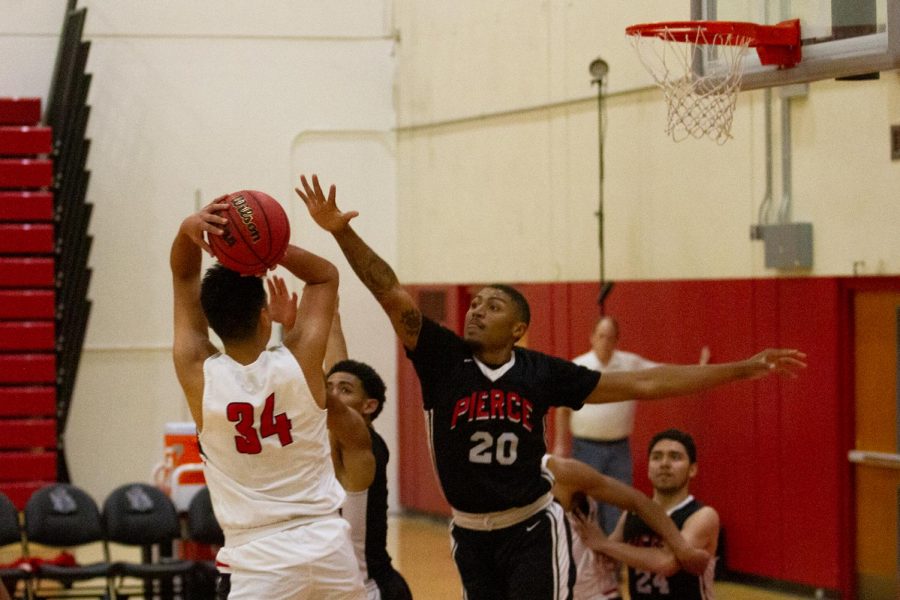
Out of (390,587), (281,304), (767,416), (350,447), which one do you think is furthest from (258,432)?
(767,416)

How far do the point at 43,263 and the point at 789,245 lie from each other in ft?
24.4

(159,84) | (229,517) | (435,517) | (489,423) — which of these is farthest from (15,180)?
(229,517)

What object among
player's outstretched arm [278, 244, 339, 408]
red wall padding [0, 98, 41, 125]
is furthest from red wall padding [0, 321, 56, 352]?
player's outstretched arm [278, 244, 339, 408]

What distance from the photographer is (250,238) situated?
424 cm

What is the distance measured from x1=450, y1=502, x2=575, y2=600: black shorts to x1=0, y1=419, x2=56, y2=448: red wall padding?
8738 mm

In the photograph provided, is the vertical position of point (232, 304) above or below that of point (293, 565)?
above

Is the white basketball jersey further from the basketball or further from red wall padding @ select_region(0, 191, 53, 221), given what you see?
red wall padding @ select_region(0, 191, 53, 221)

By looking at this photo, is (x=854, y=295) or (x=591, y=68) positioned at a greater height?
(x=591, y=68)

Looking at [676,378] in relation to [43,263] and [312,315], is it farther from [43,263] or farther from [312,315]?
[43,263]

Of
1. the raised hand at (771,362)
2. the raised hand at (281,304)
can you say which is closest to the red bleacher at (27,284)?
the raised hand at (281,304)

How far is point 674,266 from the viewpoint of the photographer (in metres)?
11.6

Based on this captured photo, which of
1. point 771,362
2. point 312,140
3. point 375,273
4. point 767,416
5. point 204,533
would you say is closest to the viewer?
point 375,273

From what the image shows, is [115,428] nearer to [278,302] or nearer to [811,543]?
[811,543]

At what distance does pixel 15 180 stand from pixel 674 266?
6657 millimetres
